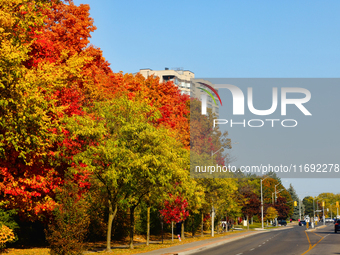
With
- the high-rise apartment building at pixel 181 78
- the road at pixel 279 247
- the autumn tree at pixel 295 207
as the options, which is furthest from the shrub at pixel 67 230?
the autumn tree at pixel 295 207

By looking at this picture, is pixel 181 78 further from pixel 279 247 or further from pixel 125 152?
pixel 125 152

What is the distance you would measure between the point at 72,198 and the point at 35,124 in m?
3.51

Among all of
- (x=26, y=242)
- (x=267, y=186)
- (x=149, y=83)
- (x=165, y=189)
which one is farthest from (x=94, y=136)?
(x=267, y=186)

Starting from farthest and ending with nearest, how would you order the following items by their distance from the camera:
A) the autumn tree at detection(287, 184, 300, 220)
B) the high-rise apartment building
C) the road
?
the autumn tree at detection(287, 184, 300, 220)
the high-rise apartment building
the road

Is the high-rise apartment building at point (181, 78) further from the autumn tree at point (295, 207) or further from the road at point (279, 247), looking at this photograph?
the road at point (279, 247)

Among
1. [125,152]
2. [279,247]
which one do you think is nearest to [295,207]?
[279,247]

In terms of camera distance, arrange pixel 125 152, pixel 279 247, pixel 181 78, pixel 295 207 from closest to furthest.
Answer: pixel 125 152 < pixel 279 247 < pixel 181 78 < pixel 295 207

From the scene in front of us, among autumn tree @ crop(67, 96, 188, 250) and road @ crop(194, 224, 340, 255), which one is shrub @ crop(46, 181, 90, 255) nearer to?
autumn tree @ crop(67, 96, 188, 250)

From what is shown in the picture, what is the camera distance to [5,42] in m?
16.8

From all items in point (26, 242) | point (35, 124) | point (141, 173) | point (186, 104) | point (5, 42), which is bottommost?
point (26, 242)

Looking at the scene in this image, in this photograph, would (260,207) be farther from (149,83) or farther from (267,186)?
(267,186)

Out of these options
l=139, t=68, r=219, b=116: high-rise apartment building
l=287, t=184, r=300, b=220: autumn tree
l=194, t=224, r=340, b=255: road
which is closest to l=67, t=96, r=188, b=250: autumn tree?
l=194, t=224, r=340, b=255: road

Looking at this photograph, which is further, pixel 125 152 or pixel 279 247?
pixel 279 247

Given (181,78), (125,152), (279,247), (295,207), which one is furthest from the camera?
(295,207)
